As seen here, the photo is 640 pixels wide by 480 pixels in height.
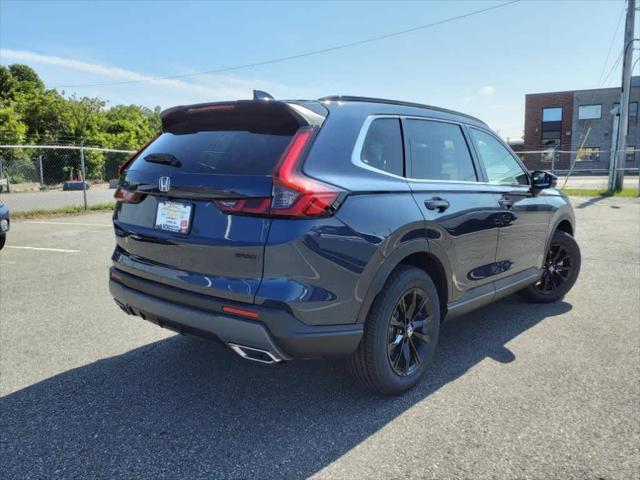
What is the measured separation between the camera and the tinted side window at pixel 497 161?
12.8 ft

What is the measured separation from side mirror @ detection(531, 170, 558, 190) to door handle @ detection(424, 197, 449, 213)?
159cm

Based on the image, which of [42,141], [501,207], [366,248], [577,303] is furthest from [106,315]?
[42,141]

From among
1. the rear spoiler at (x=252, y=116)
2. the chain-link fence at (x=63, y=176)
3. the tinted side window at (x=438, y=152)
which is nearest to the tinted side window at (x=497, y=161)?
the tinted side window at (x=438, y=152)

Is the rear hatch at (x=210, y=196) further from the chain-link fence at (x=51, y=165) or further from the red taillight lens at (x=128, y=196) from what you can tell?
the chain-link fence at (x=51, y=165)

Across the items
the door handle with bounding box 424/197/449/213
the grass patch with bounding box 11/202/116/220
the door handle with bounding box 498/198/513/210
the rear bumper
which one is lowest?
the grass patch with bounding box 11/202/116/220

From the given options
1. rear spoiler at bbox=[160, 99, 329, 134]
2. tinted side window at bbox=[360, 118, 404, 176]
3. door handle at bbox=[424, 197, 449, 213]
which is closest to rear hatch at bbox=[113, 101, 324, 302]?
rear spoiler at bbox=[160, 99, 329, 134]

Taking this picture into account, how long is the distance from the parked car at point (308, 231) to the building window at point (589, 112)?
49908mm

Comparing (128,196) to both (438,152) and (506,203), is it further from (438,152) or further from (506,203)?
(506,203)

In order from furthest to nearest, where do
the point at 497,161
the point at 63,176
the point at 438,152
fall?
the point at 63,176
the point at 497,161
the point at 438,152

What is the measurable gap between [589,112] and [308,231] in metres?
51.9

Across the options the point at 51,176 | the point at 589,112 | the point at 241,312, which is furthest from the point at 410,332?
the point at 589,112

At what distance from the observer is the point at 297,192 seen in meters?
2.39

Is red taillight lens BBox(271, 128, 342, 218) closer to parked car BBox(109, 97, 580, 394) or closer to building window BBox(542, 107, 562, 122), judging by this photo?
parked car BBox(109, 97, 580, 394)

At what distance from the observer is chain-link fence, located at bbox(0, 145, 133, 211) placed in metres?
17.8
